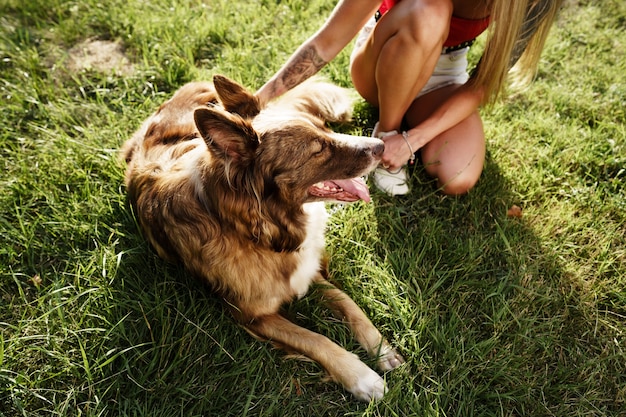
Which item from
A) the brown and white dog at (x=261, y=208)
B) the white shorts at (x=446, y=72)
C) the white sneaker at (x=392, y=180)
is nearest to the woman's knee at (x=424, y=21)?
the white shorts at (x=446, y=72)

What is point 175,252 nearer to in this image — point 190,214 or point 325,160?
point 190,214

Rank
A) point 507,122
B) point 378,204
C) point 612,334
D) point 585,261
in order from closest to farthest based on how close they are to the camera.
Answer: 1. point 612,334
2. point 585,261
3. point 378,204
4. point 507,122

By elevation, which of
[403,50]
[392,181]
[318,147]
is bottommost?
[392,181]

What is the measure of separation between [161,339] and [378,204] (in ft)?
5.28

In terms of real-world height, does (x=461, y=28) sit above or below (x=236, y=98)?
above

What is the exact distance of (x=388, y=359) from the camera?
237 centimetres

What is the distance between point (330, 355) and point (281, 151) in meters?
1.05

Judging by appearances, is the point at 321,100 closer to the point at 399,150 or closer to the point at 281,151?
the point at 399,150

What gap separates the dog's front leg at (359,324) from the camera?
Result: 2.37 m

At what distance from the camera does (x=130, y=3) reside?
441cm

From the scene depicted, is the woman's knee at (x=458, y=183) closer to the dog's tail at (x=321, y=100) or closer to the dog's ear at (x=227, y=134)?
the dog's tail at (x=321, y=100)

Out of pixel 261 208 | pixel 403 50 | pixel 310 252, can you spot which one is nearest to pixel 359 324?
pixel 310 252

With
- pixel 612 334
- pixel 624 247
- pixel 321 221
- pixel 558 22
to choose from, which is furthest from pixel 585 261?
pixel 558 22

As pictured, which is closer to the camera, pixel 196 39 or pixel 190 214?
pixel 190 214
